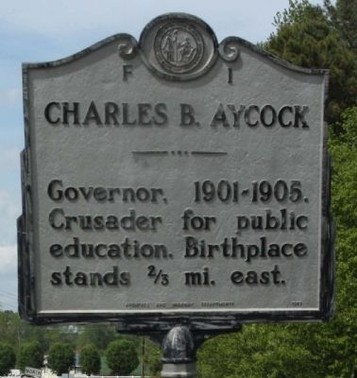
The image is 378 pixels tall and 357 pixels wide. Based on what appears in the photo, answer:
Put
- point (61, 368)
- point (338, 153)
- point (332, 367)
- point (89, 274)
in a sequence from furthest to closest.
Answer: point (61, 368) < point (338, 153) < point (332, 367) < point (89, 274)

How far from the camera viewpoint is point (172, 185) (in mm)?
10484

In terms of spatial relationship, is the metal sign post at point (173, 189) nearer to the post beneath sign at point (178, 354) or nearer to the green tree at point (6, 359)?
the post beneath sign at point (178, 354)

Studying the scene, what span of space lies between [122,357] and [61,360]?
675 cm

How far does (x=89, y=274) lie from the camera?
10.4m

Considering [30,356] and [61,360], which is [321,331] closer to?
[61,360]

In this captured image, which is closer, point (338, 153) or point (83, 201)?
point (83, 201)

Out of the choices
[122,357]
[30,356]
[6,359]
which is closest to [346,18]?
[122,357]

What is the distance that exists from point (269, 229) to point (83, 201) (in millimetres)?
1612

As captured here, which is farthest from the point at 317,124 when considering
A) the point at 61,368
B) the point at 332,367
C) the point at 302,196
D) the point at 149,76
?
the point at 61,368

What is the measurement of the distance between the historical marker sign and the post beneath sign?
19 cm

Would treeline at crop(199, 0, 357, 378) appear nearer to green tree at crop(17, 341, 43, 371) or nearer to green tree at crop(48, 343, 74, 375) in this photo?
green tree at crop(48, 343, 74, 375)

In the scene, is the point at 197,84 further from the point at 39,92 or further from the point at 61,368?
the point at 61,368

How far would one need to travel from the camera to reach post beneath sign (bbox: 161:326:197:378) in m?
10.6

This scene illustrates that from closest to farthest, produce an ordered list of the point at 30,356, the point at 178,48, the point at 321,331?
the point at 178,48 → the point at 321,331 → the point at 30,356
